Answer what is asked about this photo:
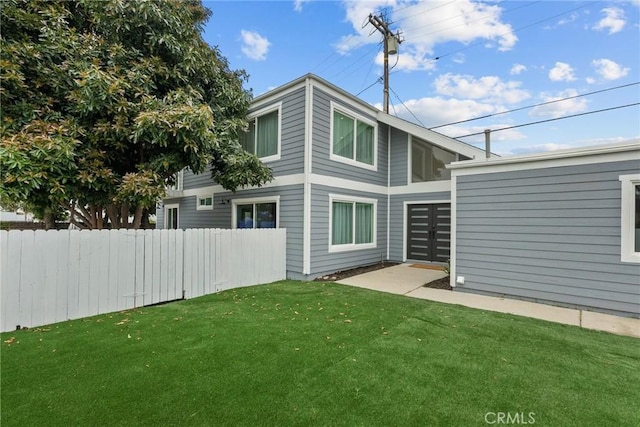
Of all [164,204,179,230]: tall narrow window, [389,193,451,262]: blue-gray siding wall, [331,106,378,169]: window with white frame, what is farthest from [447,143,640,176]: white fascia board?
[164,204,179,230]: tall narrow window

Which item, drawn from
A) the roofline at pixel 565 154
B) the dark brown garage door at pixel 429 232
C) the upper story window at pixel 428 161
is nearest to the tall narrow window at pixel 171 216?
the dark brown garage door at pixel 429 232

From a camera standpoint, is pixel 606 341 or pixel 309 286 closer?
pixel 606 341

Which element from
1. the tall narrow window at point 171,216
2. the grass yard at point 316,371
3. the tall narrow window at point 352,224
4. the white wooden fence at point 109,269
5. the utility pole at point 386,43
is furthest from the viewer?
the utility pole at point 386,43

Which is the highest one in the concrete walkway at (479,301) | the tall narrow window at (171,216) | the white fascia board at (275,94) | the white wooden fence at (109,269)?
the white fascia board at (275,94)

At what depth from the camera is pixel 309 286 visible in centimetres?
715

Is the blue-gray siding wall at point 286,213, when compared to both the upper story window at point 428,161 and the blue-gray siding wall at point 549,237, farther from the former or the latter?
the upper story window at point 428,161

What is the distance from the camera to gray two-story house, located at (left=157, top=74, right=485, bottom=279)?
7.96 m

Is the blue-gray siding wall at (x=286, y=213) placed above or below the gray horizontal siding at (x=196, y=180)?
below

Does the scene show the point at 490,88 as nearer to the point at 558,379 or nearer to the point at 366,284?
the point at 366,284

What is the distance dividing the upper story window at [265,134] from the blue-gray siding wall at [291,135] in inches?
8.5

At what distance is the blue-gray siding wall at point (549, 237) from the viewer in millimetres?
5152

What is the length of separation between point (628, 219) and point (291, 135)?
7158 millimetres

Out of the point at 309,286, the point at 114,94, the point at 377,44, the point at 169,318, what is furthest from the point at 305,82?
the point at 377,44

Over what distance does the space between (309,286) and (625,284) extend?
5840 mm
